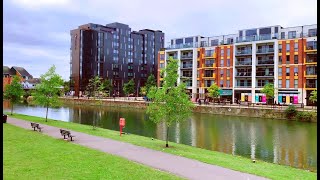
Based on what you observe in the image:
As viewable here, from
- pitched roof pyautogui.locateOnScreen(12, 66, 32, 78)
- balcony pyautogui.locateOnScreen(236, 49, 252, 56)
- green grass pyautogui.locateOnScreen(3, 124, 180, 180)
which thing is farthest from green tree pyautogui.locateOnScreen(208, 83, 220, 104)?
pitched roof pyautogui.locateOnScreen(12, 66, 32, 78)

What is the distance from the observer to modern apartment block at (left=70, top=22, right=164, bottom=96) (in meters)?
146

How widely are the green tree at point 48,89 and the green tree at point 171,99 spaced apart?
832 inches

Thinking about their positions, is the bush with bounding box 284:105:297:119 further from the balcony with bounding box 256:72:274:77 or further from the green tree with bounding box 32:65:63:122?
the green tree with bounding box 32:65:63:122

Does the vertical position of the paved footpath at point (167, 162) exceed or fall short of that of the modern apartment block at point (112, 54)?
it falls short

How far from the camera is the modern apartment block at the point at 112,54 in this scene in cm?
14612

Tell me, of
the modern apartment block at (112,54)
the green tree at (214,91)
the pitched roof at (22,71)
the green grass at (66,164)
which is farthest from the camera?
the pitched roof at (22,71)

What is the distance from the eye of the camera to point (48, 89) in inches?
1657

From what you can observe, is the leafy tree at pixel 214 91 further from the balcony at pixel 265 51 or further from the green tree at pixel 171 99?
Result: the green tree at pixel 171 99

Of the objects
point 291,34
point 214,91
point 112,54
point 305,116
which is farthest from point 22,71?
point 305,116

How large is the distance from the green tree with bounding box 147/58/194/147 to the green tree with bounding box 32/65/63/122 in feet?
69.3

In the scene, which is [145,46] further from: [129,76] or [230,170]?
[230,170]

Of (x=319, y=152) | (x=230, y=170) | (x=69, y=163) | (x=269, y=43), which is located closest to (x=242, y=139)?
(x=230, y=170)

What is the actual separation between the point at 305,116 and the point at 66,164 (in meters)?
50.5

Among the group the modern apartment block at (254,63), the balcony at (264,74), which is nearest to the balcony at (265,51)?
the modern apartment block at (254,63)
